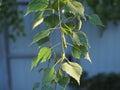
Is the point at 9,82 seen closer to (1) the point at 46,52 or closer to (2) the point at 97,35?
(2) the point at 97,35

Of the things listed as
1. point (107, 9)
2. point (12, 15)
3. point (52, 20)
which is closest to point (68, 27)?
point (52, 20)

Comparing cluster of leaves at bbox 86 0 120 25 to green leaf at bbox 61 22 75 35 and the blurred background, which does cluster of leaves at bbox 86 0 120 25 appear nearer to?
the blurred background

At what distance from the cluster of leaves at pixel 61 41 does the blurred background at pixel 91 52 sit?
3.76 meters

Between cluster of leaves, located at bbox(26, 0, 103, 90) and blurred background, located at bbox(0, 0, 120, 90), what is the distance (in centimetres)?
376

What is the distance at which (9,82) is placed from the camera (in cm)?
521

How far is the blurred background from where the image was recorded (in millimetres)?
4969

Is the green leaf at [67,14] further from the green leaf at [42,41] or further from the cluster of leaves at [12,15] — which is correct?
the cluster of leaves at [12,15]

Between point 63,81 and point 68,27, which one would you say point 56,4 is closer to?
point 68,27

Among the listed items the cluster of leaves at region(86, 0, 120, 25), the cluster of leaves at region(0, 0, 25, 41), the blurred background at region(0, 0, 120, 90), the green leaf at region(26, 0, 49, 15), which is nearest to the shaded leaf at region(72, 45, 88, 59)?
the green leaf at region(26, 0, 49, 15)

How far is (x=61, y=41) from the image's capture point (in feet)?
3.09

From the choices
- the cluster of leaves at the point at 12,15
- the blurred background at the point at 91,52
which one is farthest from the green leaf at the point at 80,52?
the blurred background at the point at 91,52

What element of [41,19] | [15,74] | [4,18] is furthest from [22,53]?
[41,19]

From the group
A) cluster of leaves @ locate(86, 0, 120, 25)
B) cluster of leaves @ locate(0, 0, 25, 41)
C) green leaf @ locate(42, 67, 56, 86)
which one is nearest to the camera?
green leaf @ locate(42, 67, 56, 86)

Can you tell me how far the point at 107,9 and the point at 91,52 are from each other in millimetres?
525
